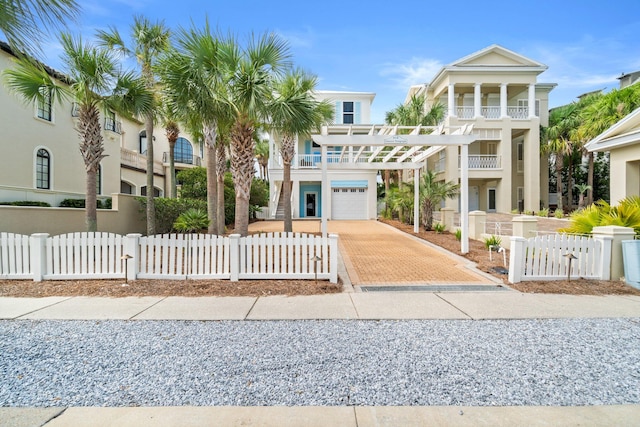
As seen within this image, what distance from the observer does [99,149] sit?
338 inches

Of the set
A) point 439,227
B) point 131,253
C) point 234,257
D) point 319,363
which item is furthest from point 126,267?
point 439,227

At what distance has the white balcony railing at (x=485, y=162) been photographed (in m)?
22.6

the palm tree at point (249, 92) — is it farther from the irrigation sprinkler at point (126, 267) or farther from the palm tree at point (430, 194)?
the palm tree at point (430, 194)

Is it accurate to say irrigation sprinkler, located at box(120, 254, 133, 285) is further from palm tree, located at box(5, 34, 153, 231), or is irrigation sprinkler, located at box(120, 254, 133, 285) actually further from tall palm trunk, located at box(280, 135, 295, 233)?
tall palm trunk, located at box(280, 135, 295, 233)

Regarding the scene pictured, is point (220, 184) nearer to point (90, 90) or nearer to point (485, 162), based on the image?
point (90, 90)

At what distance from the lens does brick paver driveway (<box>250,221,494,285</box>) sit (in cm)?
700

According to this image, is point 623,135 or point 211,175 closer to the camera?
point 623,135

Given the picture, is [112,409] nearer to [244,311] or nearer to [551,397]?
[244,311]

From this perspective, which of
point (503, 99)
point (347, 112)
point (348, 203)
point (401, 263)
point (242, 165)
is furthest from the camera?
point (347, 112)

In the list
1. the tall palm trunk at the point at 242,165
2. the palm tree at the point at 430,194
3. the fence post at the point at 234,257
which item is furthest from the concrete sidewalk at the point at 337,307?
the palm tree at the point at 430,194

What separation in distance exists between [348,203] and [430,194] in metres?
9.31

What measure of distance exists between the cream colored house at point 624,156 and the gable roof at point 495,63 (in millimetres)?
13765

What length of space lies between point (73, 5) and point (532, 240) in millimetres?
8407

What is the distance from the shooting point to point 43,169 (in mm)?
13766
